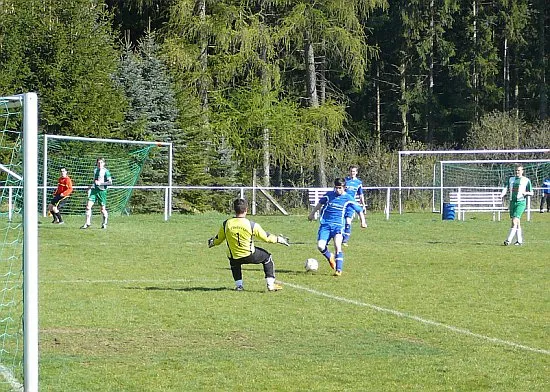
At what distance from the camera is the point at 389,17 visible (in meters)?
62.8

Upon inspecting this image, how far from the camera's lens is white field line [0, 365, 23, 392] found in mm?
8447

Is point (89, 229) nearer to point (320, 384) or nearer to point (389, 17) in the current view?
point (320, 384)

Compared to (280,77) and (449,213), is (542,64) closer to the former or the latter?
(280,77)

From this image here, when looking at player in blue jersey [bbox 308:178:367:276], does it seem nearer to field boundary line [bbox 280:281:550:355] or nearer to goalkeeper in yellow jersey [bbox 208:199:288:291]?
field boundary line [bbox 280:281:550:355]

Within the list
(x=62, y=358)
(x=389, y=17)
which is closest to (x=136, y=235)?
(x=62, y=358)

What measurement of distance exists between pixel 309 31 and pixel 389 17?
652 inches

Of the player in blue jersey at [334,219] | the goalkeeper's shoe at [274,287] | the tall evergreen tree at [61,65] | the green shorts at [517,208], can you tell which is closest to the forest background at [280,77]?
the tall evergreen tree at [61,65]

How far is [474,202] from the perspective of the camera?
122 ft

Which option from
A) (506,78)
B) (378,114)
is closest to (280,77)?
(378,114)

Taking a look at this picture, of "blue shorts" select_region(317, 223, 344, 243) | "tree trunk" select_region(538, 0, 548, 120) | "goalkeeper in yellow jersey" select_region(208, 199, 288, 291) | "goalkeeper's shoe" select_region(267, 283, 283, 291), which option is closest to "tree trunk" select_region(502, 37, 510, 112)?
"tree trunk" select_region(538, 0, 548, 120)

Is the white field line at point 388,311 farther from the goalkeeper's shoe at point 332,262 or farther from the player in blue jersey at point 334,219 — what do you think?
the goalkeeper's shoe at point 332,262

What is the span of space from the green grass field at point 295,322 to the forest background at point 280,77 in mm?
19449

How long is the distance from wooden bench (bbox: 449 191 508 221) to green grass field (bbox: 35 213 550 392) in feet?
46.6

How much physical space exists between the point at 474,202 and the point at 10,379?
29.8 meters
